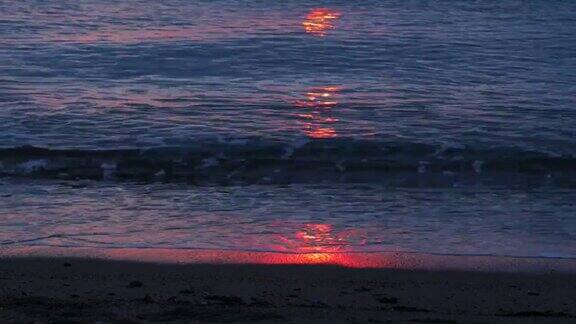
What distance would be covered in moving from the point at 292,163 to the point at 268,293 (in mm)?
4524

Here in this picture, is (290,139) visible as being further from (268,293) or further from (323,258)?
(268,293)

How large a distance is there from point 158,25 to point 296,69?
6.85 metres

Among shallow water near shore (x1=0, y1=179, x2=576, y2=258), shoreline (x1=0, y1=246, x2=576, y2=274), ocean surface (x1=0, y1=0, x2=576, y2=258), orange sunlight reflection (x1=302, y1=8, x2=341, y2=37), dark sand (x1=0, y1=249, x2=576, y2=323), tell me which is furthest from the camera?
orange sunlight reflection (x1=302, y1=8, x2=341, y2=37)

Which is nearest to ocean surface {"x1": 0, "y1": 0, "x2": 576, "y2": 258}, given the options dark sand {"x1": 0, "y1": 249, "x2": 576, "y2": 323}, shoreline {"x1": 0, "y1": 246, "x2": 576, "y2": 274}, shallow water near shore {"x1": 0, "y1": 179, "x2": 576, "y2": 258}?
shallow water near shore {"x1": 0, "y1": 179, "x2": 576, "y2": 258}

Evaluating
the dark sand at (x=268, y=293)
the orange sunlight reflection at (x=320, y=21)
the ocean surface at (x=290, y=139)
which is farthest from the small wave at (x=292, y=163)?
the orange sunlight reflection at (x=320, y=21)

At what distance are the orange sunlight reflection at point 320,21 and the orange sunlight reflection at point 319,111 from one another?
6955 millimetres

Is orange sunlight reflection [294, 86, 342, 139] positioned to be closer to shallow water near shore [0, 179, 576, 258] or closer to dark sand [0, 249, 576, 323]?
shallow water near shore [0, 179, 576, 258]

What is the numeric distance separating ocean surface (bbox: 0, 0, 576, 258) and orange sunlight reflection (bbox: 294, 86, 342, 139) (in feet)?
0.16

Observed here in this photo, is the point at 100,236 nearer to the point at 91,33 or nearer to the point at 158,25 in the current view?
the point at 91,33

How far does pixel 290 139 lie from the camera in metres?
11.1

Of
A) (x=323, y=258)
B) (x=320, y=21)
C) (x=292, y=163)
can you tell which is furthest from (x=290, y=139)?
(x=320, y=21)

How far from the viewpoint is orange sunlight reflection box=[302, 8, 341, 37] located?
2181 centimetres

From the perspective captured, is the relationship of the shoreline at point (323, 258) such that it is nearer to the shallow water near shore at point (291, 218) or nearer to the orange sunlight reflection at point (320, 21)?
the shallow water near shore at point (291, 218)

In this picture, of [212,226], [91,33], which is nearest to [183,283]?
[212,226]
